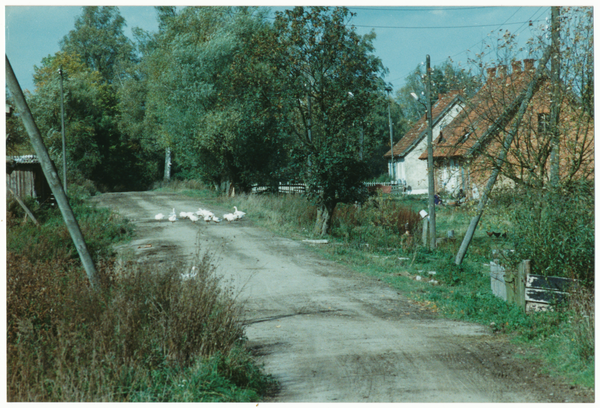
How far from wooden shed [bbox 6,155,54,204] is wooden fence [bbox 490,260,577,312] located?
17161 mm

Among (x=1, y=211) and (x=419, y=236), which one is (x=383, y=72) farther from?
(x=1, y=211)

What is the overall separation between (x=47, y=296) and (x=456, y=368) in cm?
437

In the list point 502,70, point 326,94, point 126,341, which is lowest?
point 126,341

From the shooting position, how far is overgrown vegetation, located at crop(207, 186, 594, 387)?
6227 mm

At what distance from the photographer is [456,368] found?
574 centimetres

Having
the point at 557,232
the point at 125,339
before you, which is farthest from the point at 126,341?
the point at 557,232

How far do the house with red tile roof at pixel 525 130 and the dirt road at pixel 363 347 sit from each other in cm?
322

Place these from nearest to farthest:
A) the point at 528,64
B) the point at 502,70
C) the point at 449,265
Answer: the point at 528,64
the point at 502,70
the point at 449,265

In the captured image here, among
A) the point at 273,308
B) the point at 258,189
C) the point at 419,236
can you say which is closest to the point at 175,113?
the point at 258,189

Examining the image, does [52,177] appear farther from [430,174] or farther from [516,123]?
[430,174]

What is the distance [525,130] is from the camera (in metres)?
9.86

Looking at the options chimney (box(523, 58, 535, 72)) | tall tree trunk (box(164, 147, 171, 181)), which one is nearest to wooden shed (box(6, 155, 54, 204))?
chimney (box(523, 58, 535, 72))

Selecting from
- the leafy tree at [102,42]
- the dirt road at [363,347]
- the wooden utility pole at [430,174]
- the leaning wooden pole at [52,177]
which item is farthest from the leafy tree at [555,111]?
the leafy tree at [102,42]

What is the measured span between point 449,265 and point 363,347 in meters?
7.20
